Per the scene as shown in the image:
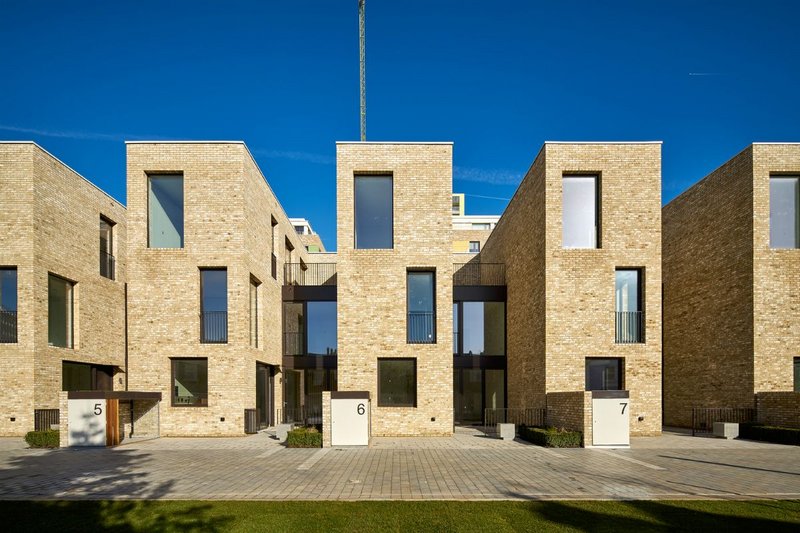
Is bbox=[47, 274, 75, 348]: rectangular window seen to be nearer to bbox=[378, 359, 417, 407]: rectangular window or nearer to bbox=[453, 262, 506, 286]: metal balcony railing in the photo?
bbox=[378, 359, 417, 407]: rectangular window

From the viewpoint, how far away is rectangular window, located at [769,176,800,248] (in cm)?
1689

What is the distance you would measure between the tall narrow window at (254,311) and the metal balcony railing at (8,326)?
310 inches

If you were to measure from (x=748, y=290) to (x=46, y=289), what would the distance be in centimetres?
2568

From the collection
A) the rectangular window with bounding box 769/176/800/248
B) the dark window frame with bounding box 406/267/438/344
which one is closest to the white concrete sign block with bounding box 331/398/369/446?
the dark window frame with bounding box 406/267/438/344

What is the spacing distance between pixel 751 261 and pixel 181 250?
69.3 feet

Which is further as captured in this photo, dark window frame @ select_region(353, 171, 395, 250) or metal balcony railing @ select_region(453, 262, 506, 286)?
metal balcony railing @ select_region(453, 262, 506, 286)

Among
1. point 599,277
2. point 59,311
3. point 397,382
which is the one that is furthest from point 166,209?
point 599,277

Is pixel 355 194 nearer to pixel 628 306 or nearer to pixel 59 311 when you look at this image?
pixel 628 306

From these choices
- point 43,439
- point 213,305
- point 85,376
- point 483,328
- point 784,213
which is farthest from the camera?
point 483,328

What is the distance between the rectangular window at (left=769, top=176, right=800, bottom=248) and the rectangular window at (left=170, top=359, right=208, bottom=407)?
21603 millimetres

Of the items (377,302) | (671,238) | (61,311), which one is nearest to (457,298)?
(377,302)

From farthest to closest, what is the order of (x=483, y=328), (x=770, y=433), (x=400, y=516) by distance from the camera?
1. (x=483, y=328)
2. (x=770, y=433)
3. (x=400, y=516)

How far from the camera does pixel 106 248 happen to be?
65.5ft

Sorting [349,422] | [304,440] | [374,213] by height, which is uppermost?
[374,213]
